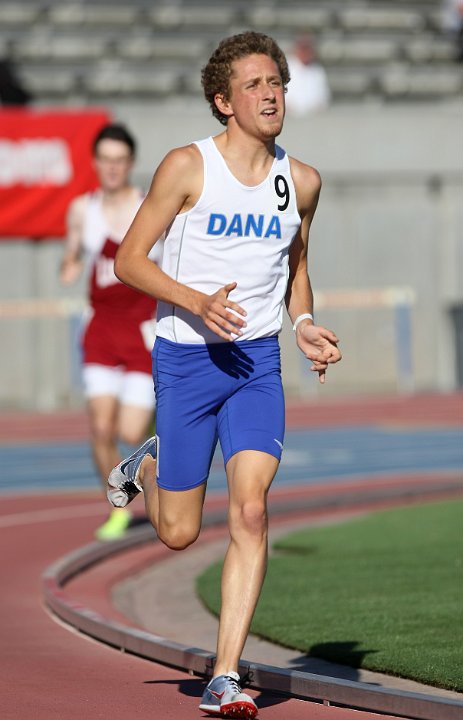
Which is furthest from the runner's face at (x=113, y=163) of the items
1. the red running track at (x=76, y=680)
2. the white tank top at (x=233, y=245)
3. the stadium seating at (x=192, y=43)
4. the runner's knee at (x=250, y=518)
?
the stadium seating at (x=192, y=43)

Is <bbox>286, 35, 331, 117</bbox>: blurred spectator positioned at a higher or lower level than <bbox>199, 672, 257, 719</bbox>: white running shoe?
higher

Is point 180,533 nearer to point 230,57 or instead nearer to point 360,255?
point 230,57

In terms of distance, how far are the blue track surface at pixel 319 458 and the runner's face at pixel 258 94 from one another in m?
8.69

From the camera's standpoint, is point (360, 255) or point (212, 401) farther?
point (360, 255)

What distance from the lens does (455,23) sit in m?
29.5

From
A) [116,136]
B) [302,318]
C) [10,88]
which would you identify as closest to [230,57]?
[302,318]

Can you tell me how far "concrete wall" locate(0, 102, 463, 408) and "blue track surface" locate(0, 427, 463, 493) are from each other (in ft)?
20.8

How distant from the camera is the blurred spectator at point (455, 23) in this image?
2936cm

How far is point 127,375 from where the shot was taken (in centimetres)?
1077

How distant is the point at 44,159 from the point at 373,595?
17.7m

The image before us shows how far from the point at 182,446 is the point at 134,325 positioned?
4.75 metres

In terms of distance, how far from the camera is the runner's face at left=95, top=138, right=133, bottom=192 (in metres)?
10.4

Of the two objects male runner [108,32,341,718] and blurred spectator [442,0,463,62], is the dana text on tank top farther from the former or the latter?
blurred spectator [442,0,463,62]

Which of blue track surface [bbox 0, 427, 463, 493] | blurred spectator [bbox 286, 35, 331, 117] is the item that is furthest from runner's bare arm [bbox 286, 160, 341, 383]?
blurred spectator [bbox 286, 35, 331, 117]
